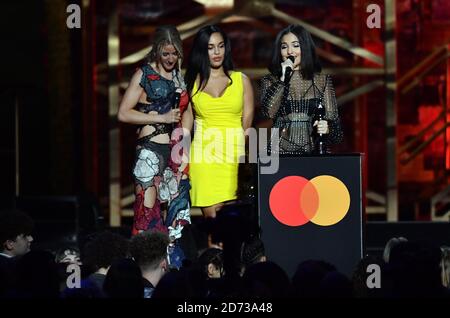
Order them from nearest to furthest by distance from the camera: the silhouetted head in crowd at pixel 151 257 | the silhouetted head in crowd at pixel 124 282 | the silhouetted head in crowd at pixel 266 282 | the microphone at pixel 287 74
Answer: the silhouetted head in crowd at pixel 124 282 → the silhouetted head in crowd at pixel 266 282 → the silhouetted head in crowd at pixel 151 257 → the microphone at pixel 287 74

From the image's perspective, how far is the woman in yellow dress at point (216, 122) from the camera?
7824 millimetres

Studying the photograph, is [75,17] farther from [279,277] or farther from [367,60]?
[279,277]

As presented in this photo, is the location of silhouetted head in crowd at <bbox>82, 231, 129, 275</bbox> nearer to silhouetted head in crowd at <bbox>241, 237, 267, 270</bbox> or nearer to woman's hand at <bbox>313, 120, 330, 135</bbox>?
silhouetted head in crowd at <bbox>241, 237, 267, 270</bbox>

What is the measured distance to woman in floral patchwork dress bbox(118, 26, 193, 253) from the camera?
25.3ft

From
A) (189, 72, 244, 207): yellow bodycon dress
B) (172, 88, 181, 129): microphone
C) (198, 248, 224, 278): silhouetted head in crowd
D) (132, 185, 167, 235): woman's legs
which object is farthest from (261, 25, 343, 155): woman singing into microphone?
(198, 248, 224, 278): silhouetted head in crowd

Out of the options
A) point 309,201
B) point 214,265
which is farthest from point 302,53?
point 214,265

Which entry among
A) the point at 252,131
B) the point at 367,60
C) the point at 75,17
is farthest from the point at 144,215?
the point at 367,60

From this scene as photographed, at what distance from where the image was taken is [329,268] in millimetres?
5684

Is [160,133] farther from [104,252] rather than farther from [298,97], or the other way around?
[104,252]

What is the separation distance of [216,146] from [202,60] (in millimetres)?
561

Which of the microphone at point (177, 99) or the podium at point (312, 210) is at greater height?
the microphone at point (177, 99)

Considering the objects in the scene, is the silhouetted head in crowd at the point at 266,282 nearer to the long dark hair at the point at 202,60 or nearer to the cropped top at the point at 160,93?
the cropped top at the point at 160,93

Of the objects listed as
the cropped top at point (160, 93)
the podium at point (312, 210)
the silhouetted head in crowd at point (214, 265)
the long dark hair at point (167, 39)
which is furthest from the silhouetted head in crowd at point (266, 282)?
the long dark hair at point (167, 39)

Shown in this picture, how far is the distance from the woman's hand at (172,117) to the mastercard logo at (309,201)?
0.82m
